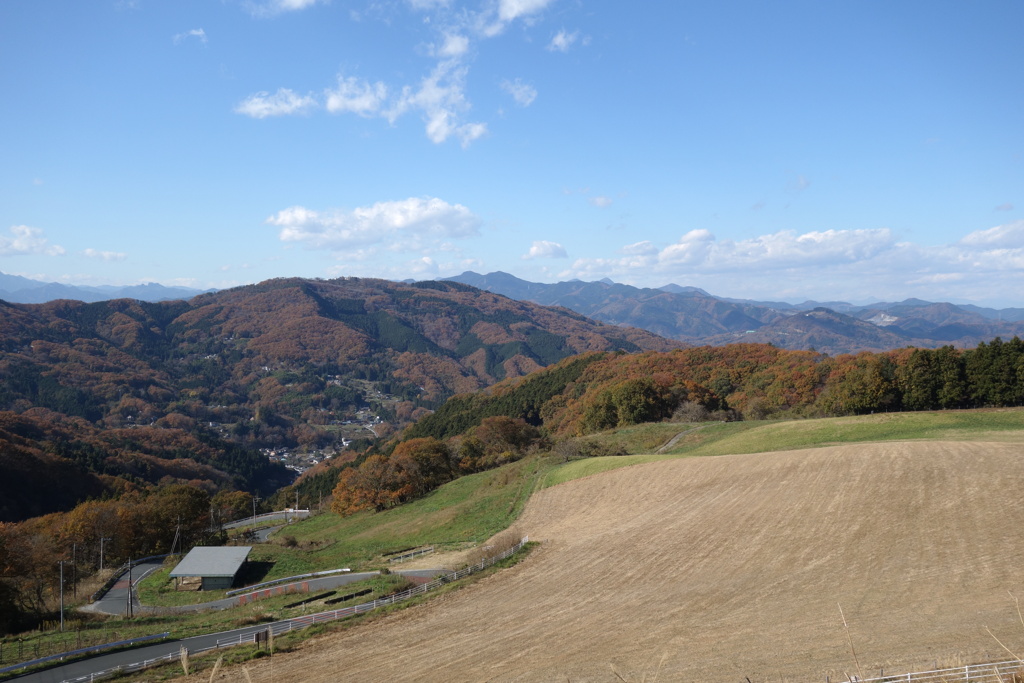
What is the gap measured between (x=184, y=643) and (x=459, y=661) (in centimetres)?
1124

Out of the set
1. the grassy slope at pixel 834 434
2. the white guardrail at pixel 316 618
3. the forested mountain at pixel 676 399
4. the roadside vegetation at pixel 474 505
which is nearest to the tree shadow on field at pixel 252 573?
the roadside vegetation at pixel 474 505

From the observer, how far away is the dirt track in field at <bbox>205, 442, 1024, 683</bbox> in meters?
15.5

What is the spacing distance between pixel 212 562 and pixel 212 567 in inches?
39.7

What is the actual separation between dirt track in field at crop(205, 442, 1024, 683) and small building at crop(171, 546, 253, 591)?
19610 millimetres

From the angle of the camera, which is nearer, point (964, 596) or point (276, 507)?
point (964, 596)

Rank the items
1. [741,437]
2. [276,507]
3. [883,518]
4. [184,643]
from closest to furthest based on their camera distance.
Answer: [184,643] < [883,518] < [741,437] < [276,507]

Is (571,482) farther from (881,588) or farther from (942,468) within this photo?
(881,588)

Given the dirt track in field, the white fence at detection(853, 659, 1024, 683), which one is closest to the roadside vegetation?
the dirt track in field

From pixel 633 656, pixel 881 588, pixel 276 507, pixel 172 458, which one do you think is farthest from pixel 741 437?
pixel 172 458

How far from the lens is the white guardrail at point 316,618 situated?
18.6 metres

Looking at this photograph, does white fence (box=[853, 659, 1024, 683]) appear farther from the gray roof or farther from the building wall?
the building wall

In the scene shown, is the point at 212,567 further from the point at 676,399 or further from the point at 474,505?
the point at 676,399

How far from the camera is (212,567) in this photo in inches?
1507

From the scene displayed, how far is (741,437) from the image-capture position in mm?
50719
